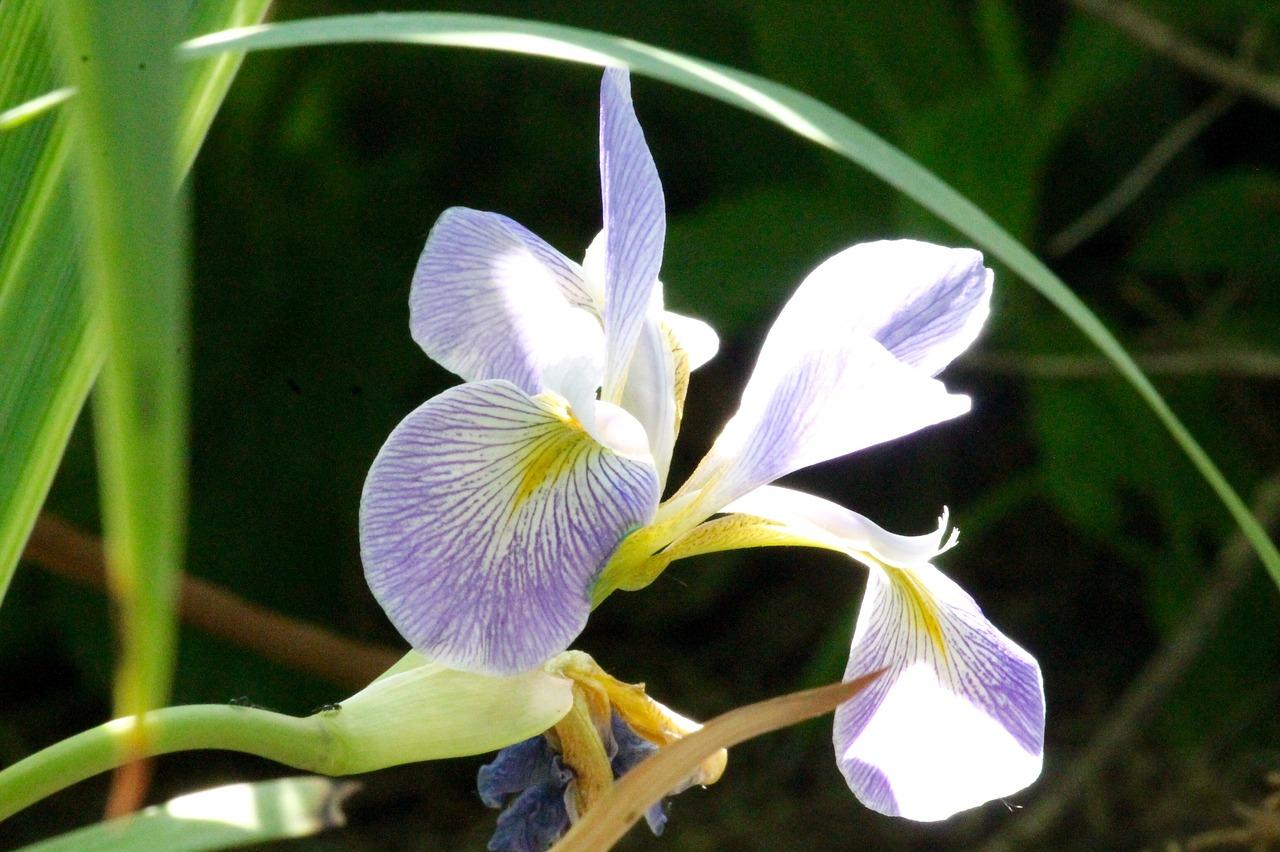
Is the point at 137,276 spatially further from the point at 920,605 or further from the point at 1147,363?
the point at 1147,363

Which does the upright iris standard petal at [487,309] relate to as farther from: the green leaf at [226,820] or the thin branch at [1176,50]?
the thin branch at [1176,50]

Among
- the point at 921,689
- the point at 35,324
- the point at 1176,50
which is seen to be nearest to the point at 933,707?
the point at 921,689

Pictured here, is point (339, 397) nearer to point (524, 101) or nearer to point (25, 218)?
point (524, 101)

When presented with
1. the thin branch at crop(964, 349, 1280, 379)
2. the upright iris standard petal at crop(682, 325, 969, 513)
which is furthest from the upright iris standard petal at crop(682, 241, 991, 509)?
the thin branch at crop(964, 349, 1280, 379)

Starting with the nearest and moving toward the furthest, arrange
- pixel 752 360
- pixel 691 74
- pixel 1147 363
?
pixel 691 74 < pixel 1147 363 < pixel 752 360

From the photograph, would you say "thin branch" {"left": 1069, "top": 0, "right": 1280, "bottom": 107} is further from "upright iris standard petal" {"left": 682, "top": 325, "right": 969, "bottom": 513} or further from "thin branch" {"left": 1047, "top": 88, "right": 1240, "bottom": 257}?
"upright iris standard petal" {"left": 682, "top": 325, "right": 969, "bottom": 513}

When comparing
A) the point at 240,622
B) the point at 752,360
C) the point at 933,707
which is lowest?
the point at 933,707
